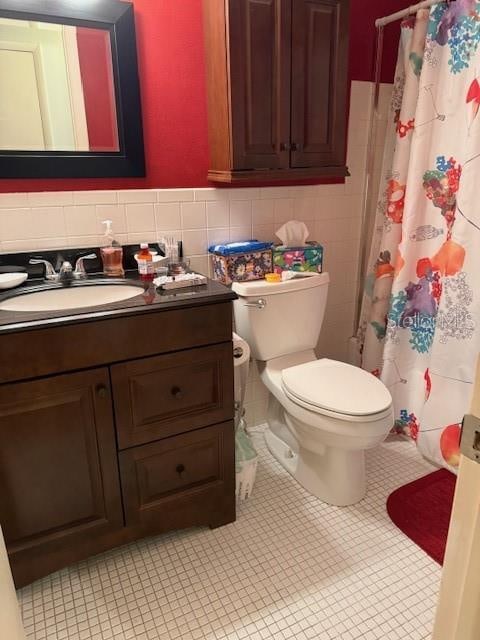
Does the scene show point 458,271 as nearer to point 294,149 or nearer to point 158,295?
point 294,149

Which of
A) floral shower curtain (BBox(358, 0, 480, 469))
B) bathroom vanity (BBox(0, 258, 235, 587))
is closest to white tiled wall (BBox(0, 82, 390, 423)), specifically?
floral shower curtain (BBox(358, 0, 480, 469))

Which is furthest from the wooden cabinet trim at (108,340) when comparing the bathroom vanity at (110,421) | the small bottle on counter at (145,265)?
the small bottle on counter at (145,265)

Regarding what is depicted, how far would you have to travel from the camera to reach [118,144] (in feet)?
5.43

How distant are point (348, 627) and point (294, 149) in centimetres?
158

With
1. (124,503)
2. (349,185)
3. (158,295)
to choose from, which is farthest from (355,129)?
(124,503)

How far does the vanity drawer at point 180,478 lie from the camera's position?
1448 mm

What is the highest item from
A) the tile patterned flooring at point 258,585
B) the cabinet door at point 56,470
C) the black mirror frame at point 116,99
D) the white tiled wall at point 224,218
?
the black mirror frame at point 116,99

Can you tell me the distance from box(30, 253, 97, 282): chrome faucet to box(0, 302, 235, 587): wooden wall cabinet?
41 centimetres

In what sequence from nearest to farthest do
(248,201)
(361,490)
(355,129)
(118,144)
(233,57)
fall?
(233,57), (118,144), (361,490), (248,201), (355,129)

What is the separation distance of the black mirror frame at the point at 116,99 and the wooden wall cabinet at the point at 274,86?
0.29 m

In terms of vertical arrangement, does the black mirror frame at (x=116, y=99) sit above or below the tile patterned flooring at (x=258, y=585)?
above

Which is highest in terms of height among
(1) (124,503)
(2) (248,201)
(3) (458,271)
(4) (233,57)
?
(4) (233,57)

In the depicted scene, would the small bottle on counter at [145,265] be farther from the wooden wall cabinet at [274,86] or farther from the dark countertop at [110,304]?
the wooden wall cabinet at [274,86]

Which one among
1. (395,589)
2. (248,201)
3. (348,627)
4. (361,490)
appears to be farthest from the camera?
(248,201)
